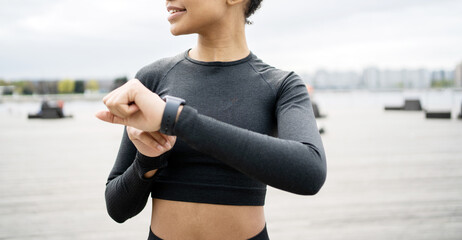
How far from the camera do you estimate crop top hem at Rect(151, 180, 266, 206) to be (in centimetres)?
92

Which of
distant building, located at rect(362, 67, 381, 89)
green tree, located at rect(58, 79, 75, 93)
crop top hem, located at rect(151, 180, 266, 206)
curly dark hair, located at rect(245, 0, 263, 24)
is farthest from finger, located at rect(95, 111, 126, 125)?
green tree, located at rect(58, 79, 75, 93)

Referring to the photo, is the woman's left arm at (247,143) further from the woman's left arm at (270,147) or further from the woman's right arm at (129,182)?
the woman's right arm at (129,182)

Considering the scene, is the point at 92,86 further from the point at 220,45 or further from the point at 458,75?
the point at 220,45

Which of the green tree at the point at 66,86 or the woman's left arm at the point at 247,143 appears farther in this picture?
the green tree at the point at 66,86

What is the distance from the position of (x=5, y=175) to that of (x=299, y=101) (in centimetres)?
634

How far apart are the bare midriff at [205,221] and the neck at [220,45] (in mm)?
413

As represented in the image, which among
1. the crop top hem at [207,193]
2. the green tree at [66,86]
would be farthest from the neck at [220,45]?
the green tree at [66,86]

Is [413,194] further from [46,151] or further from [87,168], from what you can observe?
[46,151]

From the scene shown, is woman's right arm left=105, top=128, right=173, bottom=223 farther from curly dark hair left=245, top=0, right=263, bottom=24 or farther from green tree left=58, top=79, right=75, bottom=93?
green tree left=58, top=79, right=75, bottom=93

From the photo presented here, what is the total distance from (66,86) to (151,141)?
313 feet

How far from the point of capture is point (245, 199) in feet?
3.10

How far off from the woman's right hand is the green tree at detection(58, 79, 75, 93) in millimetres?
93735

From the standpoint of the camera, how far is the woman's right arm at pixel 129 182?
0.88m

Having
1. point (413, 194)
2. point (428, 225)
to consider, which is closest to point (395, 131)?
point (413, 194)
